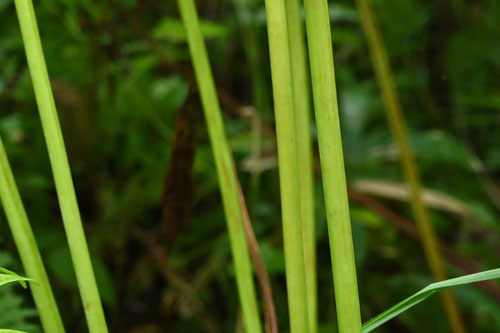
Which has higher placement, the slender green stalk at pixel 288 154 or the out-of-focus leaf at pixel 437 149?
the out-of-focus leaf at pixel 437 149

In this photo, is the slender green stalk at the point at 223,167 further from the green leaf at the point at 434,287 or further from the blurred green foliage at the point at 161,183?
the blurred green foliage at the point at 161,183

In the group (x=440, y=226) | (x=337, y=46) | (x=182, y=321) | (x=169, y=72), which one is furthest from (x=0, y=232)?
(x=337, y=46)

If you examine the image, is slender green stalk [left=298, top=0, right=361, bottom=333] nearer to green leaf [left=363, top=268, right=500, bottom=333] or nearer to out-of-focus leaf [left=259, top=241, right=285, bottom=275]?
green leaf [left=363, top=268, right=500, bottom=333]

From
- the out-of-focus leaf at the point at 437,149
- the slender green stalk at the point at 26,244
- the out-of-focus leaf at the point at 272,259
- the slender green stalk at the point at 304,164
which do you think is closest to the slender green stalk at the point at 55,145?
the slender green stalk at the point at 26,244

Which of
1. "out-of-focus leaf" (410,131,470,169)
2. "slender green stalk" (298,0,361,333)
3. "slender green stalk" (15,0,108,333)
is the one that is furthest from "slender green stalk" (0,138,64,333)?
"out-of-focus leaf" (410,131,470,169)

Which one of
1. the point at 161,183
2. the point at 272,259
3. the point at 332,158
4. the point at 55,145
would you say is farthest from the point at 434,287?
the point at 161,183

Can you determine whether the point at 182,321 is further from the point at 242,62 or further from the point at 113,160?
the point at 242,62

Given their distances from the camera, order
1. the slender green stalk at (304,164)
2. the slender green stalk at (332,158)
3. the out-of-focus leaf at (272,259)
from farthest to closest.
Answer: the out-of-focus leaf at (272,259), the slender green stalk at (304,164), the slender green stalk at (332,158)
